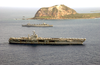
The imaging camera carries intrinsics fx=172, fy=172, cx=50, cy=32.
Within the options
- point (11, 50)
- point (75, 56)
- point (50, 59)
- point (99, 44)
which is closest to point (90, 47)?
point (99, 44)

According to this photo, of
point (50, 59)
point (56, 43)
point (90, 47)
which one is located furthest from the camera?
point (56, 43)

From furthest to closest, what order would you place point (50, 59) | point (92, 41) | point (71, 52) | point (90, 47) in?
point (92, 41) < point (90, 47) < point (71, 52) < point (50, 59)

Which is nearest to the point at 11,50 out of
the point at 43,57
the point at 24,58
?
the point at 24,58

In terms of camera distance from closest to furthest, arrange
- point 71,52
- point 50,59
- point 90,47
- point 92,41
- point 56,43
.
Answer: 1. point 50,59
2. point 71,52
3. point 90,47
4. point 56,43
5. point 92,41

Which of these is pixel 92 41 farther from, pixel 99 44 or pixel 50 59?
pixel 50 59

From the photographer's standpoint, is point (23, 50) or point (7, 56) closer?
point (7, 56)

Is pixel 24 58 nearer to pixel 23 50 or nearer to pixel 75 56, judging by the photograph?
pixel 23 50

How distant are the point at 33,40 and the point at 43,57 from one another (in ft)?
75.0

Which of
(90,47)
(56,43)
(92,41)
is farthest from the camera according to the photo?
(92,41)

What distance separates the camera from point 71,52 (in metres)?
79.4

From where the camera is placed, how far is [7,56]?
244ft

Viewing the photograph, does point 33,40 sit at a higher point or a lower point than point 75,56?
higher

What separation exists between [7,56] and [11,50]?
28.8ft

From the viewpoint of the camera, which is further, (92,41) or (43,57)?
(92,41)
